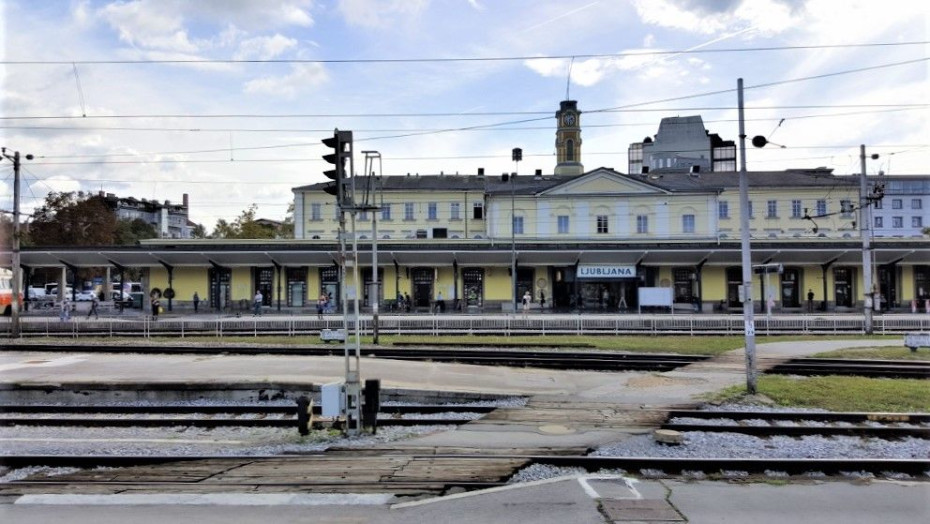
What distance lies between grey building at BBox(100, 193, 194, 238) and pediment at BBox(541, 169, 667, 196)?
66.8 meters

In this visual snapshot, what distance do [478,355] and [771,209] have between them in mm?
51427

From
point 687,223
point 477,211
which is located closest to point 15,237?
point 477,211

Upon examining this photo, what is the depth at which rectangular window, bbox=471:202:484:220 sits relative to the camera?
5891 centimetres

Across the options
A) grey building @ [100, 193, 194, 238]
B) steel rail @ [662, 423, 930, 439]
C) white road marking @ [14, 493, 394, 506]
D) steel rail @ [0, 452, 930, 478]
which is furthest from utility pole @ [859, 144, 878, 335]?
grey building @ [100, 193, 194, 238]

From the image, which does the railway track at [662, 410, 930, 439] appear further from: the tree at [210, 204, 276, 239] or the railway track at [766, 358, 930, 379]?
the tree at [210, 204, 276, 239]

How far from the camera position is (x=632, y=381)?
1489cm

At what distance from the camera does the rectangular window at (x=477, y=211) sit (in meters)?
58.9

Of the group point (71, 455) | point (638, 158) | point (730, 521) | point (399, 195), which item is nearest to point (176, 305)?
point (399, 195)

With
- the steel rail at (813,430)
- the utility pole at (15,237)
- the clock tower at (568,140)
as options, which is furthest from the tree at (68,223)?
the steel rail at (813,430)

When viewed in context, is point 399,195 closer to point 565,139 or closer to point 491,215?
point 491,215

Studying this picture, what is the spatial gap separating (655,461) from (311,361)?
11897 mm

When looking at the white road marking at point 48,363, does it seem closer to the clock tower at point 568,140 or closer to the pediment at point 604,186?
the pediment at point 604,186

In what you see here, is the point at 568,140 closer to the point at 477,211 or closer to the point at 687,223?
the point at 477,211

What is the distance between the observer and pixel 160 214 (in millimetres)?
107875
